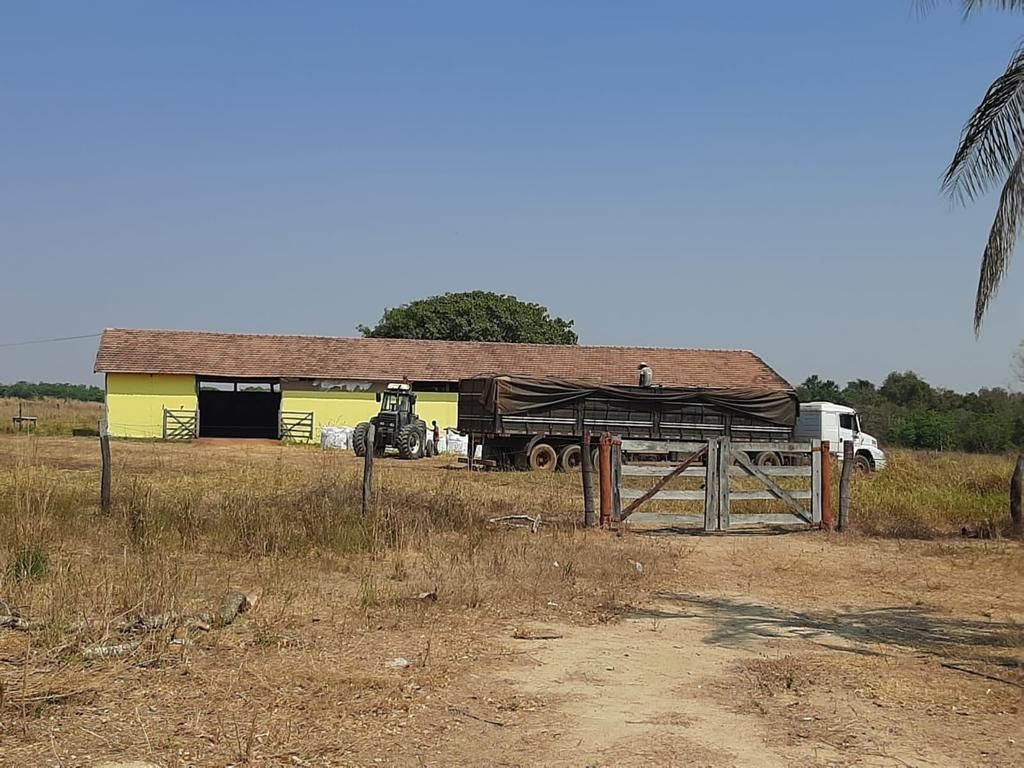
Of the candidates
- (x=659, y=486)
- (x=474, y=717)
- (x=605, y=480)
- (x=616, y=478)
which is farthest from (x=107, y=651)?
(x=659, y=486)

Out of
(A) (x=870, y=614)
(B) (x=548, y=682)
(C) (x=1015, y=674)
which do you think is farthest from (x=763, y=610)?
(B) (x=548, y=682)

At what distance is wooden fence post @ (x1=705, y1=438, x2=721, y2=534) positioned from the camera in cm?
1497

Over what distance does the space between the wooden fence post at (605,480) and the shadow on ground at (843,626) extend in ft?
14.5

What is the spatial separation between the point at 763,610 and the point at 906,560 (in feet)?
13.2

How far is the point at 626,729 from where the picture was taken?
588 cm

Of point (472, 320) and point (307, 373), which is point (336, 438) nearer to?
point (307, 373)

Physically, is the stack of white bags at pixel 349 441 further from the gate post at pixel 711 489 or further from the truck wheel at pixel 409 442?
the gate post at pixel 711 489

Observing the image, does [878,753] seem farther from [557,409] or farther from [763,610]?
[557,409]

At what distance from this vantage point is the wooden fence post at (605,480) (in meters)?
14.7

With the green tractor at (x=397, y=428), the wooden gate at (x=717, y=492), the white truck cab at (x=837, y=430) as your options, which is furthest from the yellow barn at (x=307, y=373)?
the wooden gate at (x=717, y=492)

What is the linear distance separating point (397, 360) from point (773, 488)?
30.2m

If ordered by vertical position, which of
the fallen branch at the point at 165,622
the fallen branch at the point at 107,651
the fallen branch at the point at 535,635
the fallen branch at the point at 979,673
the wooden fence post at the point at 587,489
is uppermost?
the wooden fence post at the point at 587,489

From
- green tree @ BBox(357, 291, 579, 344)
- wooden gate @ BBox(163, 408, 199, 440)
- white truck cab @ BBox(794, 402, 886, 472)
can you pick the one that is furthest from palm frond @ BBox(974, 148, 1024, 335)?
green tree @ BBox(357, 291, 579, 344)

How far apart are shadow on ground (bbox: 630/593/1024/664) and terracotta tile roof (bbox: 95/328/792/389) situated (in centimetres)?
3159
